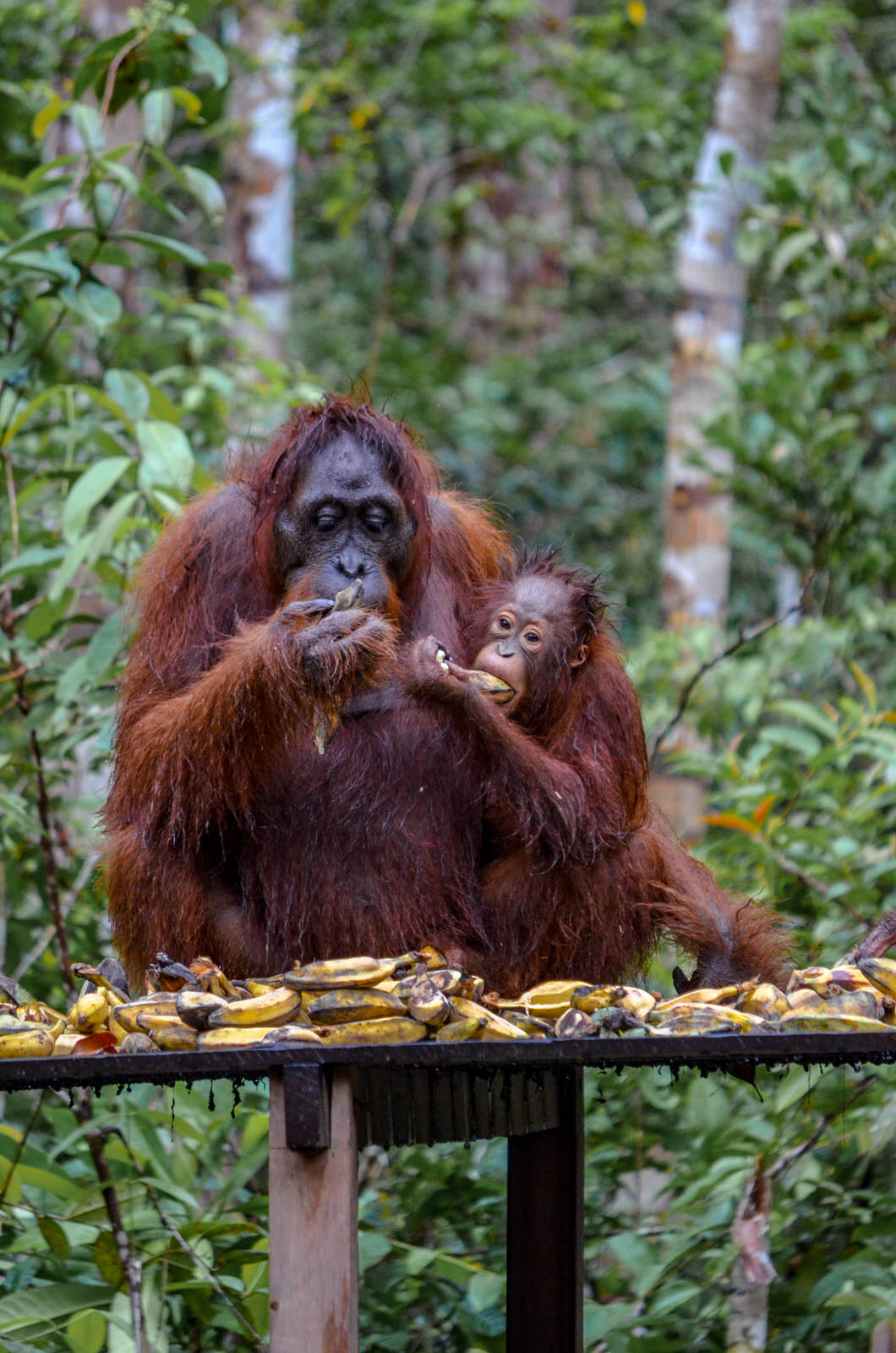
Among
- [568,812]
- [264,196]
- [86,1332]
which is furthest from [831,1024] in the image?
[264,196]

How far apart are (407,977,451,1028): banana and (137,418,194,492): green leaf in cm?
214

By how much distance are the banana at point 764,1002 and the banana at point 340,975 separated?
0.63m

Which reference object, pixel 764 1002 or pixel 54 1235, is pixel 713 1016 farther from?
pixel 54 1235

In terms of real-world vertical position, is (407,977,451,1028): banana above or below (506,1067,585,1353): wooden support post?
above

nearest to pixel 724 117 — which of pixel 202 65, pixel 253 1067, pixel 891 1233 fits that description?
pixel 202 65

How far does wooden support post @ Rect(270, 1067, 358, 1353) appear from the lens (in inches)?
84.3

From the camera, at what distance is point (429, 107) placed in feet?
34.9

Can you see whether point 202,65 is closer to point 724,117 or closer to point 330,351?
point 724,117

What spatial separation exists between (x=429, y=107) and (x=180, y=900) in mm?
8799

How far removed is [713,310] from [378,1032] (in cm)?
531

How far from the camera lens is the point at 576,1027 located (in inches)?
91.4

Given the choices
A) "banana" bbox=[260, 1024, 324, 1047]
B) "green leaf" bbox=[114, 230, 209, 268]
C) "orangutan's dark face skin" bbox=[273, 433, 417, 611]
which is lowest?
"banana" bbox=[260, 1024, 324, 1047]

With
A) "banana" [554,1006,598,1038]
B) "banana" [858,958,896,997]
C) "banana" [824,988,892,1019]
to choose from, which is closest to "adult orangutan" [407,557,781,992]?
"banana" [858,958,896,997]

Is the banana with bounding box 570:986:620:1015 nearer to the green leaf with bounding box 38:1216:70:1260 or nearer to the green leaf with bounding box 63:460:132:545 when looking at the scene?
the green leaf with bounding box 38:1216:70:1260
